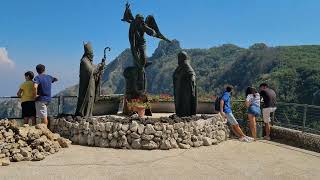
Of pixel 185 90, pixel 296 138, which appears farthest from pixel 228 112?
pixel 296 138

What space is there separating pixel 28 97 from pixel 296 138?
298 inches

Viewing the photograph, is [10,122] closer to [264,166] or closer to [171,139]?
[171,139]

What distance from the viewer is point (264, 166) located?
1030cm

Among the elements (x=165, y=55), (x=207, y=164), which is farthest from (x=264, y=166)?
(x=165, y=55)

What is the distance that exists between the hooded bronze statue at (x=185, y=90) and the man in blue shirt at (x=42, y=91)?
3853 mm

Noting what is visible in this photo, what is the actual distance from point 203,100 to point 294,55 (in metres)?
73.8

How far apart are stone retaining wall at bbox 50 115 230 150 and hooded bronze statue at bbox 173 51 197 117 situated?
A: 3.36 ft

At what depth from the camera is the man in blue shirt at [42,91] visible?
12492 millimetres

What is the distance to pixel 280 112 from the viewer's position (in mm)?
15086

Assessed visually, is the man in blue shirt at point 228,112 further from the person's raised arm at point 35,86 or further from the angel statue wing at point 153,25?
the person's raised arm at point 35,86

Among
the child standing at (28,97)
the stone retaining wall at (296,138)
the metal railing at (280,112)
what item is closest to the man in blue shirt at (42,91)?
the child standing at (28,97)

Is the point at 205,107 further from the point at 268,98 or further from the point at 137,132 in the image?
the point at 137,132

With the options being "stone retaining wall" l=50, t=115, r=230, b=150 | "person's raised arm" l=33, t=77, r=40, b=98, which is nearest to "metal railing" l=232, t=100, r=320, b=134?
"stone retaining wall" l=50, t=115, r=230, b=150

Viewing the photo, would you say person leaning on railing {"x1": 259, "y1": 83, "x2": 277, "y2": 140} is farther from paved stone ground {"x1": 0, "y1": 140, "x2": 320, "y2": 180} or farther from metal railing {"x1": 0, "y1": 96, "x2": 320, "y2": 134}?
paved stone ground {"x1": 0, "y1": 140, "x2": 320, "y2": 180}
